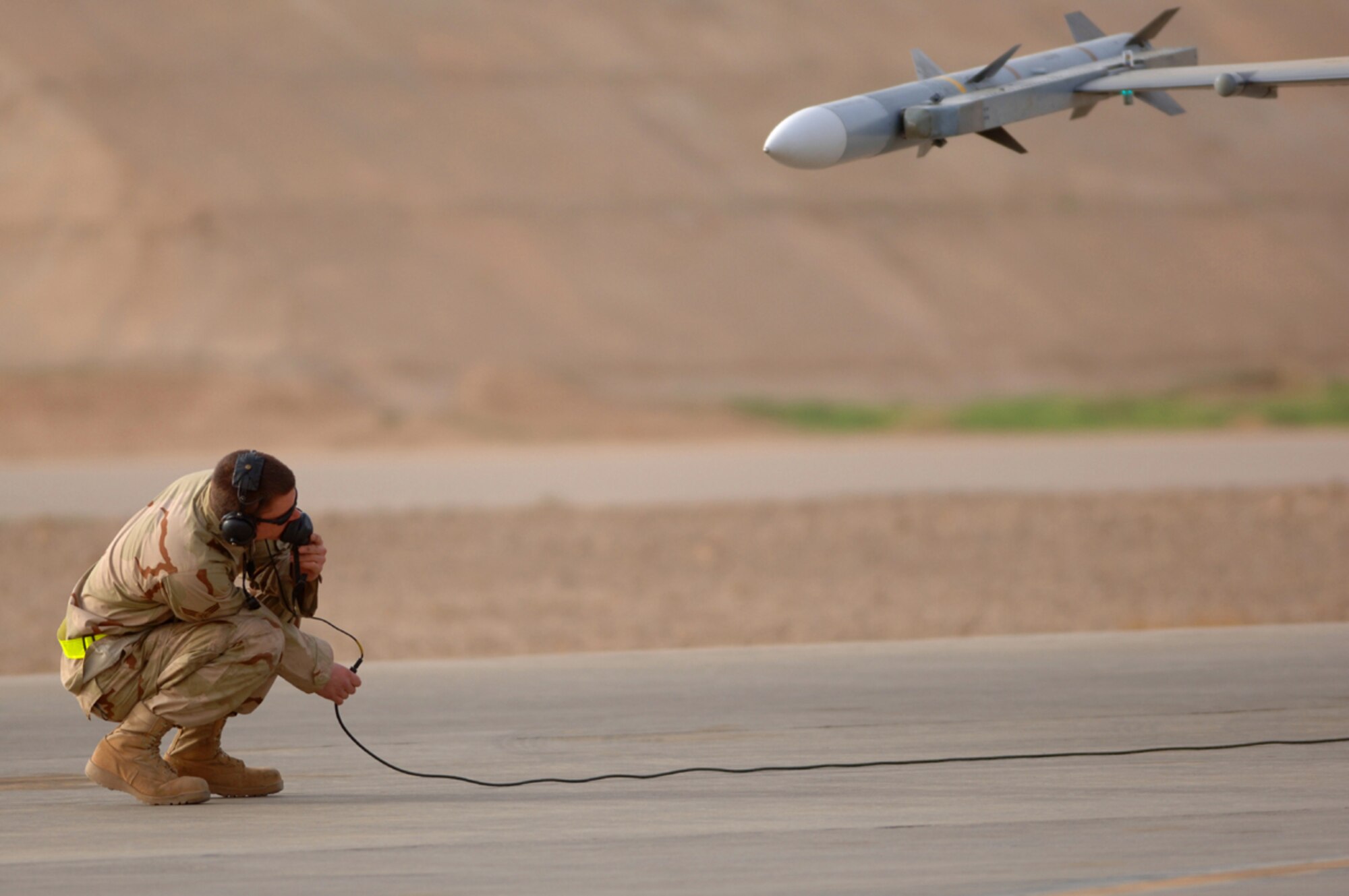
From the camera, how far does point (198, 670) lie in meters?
6.12

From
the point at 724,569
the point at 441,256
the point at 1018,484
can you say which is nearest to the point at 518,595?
the point at 724,569

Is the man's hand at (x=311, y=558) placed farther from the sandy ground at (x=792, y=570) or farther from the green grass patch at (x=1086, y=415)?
the green grass patch at (x=1086, y=415)

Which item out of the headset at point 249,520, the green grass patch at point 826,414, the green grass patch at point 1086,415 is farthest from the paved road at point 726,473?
the headset at point 249,520

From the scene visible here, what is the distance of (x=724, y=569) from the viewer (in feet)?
58.6

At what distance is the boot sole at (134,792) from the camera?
627 cm

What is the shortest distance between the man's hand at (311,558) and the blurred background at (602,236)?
35079 mm

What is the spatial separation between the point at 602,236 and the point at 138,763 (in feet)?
156

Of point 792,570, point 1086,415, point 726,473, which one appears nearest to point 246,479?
point 792,570

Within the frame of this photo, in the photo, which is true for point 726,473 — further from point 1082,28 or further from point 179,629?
point 179,629

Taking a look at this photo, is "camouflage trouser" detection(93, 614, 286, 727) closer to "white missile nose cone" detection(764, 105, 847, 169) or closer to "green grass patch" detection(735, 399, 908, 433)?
"white missile nose cone" detection(764, 105, 847, 169)

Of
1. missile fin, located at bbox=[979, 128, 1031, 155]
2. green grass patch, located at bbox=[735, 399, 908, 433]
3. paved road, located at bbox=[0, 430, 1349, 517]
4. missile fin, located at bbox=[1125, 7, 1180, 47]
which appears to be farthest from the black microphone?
green grass patch, located at bbox=[735, 399, 908, 433]

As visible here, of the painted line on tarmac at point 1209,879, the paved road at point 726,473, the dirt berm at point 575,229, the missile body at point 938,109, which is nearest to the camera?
the painted line on tarmac at point 1209,879

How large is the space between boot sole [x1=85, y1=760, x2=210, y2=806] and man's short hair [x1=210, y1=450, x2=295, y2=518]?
111 cm

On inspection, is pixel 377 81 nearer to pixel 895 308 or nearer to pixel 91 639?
pixel 895 308
